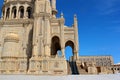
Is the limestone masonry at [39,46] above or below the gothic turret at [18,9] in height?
below

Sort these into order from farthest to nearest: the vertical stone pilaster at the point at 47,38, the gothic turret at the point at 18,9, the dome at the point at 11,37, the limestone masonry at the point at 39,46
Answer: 1. the gothic turret at the point at 18,9
2. the dome at the point at 11,37
3. the vertical stone pilaster at the point at 47,38
4. the limestone masonry at the point at 39,46

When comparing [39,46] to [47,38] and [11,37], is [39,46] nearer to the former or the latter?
[47,38]

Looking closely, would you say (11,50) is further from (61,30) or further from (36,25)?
(61,30)

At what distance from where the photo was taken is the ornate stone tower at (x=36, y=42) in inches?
1366

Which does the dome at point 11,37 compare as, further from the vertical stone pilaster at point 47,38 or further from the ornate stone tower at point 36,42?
the vertical stone pilaster at point 47,38

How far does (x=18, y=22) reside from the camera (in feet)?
139

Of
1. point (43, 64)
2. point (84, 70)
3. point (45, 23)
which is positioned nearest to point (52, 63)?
point (43, 64)

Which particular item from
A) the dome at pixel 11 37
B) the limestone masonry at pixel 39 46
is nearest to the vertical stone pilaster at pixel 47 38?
the limestone masonry at pixel 39 46

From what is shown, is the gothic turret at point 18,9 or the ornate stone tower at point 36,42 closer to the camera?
the ornate stone tower at point 36,42

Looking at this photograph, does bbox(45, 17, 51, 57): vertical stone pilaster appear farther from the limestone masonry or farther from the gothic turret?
the gothic turret

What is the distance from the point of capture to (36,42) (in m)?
37.2

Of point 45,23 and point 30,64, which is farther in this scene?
point 45,23

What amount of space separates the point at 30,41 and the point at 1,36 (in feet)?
22.6

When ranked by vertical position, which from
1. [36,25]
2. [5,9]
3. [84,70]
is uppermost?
[5,9]
